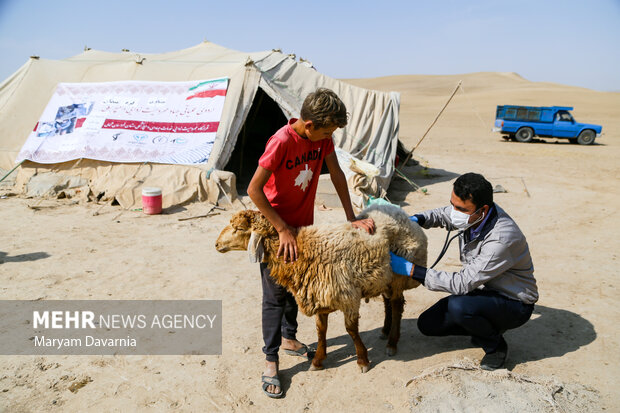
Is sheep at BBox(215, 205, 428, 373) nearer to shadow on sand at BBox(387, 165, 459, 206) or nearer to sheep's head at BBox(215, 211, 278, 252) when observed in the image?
sheep's head at BBox(215, 211, 278, 252)

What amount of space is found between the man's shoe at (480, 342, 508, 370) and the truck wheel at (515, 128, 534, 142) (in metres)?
18.1

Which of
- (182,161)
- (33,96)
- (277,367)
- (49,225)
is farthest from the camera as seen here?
(33,96)

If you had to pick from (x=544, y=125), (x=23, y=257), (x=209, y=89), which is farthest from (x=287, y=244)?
(x=544, y=125)

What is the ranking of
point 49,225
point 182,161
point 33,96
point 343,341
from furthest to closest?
point 33,96 < point 182,161 < point 49,225 < point 343,341

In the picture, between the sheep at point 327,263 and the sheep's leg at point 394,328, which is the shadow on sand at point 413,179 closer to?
the sheep's leg at point 394,328

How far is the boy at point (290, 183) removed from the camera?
2.73 m

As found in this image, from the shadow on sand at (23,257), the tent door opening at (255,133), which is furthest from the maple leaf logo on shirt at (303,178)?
the tent door opening at (255,133)

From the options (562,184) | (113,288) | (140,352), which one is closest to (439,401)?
→ (140,352)

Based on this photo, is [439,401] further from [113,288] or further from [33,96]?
[33,96]

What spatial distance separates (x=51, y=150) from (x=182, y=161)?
3.12 metres

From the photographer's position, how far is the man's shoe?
3270 millimetres

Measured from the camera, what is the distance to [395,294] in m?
3.54

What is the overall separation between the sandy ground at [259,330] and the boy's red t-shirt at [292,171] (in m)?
1.30

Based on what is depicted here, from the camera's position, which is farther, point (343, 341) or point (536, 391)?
point (343, 341)
